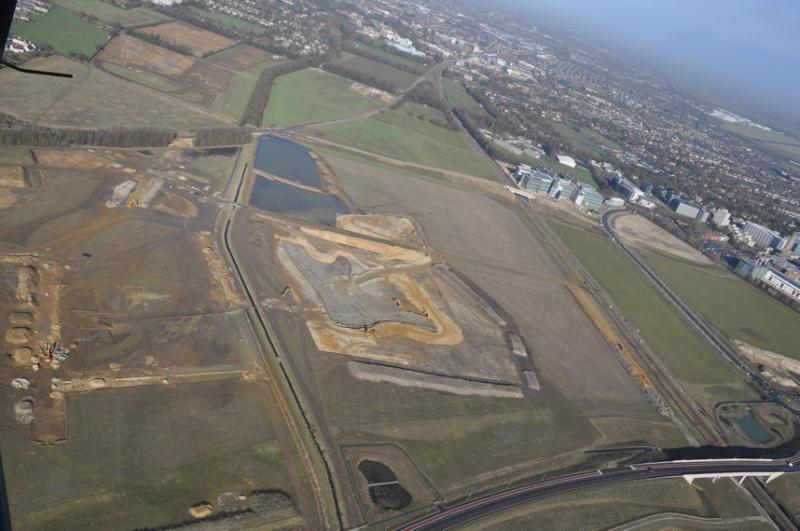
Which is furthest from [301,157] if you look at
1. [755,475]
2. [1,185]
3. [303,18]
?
[303,18]

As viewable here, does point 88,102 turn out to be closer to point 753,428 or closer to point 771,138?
point 753,428

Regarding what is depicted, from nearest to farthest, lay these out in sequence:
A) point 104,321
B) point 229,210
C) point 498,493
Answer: point 498,493 → point 104,321 → point 229,210

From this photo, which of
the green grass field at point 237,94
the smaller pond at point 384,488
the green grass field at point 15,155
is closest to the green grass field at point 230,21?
the green grass field at point 237,94

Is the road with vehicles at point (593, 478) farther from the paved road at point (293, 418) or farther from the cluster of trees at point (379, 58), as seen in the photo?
the cluster of trees at point (379, 58)

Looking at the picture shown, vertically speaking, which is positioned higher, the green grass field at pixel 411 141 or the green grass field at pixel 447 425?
the green grass field at pixel 411 141

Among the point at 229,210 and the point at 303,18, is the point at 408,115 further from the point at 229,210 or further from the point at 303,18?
the point at 303,18

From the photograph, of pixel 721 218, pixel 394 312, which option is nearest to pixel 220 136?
pixel 394 312
